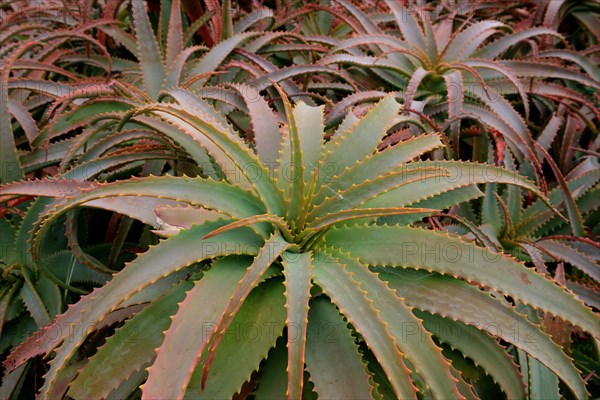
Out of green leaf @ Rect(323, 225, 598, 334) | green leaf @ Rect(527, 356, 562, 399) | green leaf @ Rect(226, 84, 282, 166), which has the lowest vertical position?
green leaf @ Rect(527, 356, 562, 399)

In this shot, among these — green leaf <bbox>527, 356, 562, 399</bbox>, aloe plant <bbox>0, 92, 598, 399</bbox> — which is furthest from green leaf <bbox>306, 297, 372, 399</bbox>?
green leaf <bbox>527, 356, 562, 399</bbox>

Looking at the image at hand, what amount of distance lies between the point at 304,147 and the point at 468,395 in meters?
0.56

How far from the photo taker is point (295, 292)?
79 centimetres

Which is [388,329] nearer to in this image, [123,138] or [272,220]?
[272,220]

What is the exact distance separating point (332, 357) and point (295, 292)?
0.14 m

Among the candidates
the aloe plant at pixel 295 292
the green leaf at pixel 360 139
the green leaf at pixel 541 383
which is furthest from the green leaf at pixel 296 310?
the green leaf at pixel 541 383

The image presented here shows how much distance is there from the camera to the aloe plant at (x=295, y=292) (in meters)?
0.80

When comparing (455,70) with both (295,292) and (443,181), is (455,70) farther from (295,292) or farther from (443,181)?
(295,292)

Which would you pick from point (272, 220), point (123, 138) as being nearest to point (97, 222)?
point (123, 138)

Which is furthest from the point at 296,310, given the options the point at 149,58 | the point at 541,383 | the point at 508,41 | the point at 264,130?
the point at 508,41

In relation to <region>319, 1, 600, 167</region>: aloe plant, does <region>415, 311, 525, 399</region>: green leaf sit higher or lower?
lower

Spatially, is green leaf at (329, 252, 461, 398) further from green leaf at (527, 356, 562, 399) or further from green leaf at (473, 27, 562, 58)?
green leaf at (473, 27, 562, 58)

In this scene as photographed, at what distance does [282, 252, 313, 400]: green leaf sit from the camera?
713 millimetres

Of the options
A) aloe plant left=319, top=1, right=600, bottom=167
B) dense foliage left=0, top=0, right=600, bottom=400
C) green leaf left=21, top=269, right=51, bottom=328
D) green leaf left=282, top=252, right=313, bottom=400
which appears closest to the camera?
green leaf left=282, top=252, right=313, bottom=400
